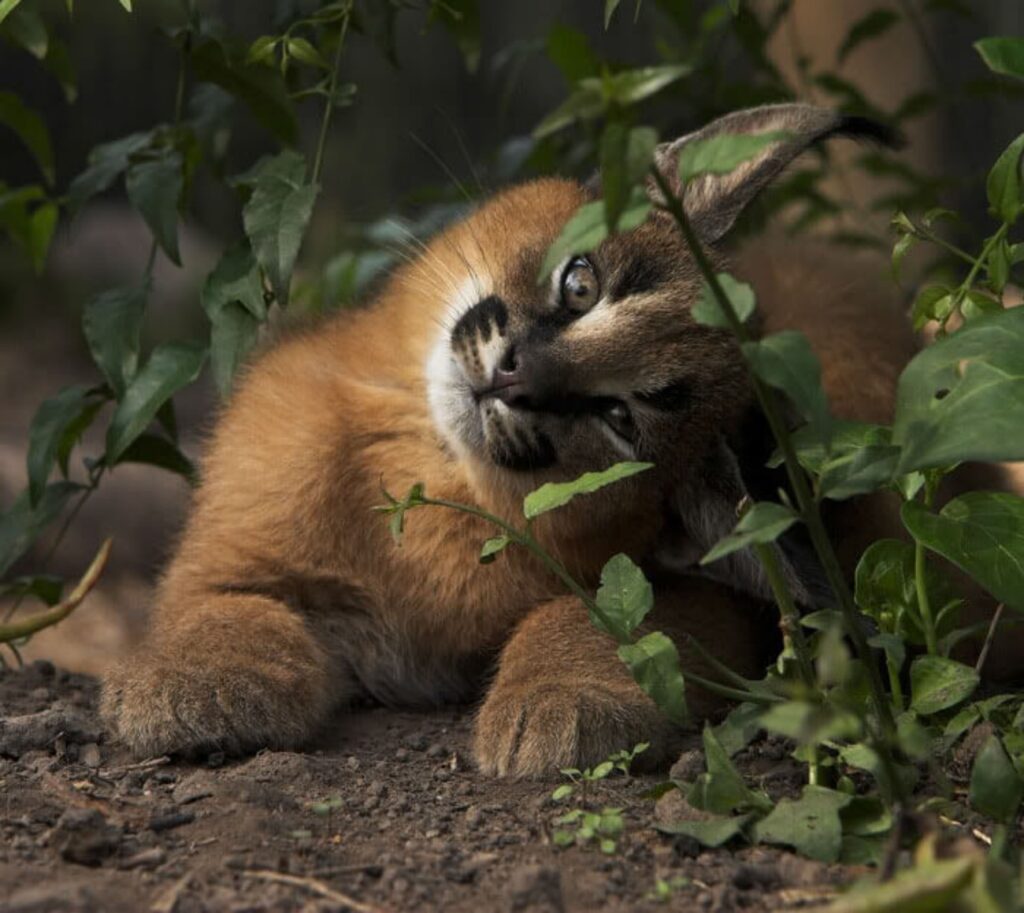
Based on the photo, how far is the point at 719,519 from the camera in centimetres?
355

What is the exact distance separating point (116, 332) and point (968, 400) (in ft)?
7.99

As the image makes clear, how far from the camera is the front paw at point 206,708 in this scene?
321 centimetres

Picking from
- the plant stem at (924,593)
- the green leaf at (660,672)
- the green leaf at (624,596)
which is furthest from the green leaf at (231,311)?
the plant stem at (924,593)

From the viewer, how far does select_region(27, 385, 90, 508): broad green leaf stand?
12.7ft

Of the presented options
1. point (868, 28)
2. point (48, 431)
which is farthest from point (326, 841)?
point (868, 28)

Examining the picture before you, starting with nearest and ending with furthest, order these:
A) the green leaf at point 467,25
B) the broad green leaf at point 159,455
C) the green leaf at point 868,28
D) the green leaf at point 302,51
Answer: the green leaf at point 302,51 → the broad green leaf at point 159,455 → the green leaf at point 467,25 → the green leaf at point 868,28

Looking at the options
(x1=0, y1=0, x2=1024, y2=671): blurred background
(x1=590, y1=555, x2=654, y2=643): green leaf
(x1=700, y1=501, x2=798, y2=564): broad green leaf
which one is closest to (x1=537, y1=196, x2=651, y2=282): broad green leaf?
(x1=700, y1=501, x2=798, y2=564): broad green leaf

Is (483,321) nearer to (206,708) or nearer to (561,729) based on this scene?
(561,729)

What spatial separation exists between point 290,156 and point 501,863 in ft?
6.64

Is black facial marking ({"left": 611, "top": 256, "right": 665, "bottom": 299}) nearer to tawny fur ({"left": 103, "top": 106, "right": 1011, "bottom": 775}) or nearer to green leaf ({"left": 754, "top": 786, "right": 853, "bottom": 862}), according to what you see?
tawny fur ({"left": 103, "top": 106, "right": 1011, "bottom": 775})

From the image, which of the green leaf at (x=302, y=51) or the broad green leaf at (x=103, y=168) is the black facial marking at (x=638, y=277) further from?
the broad green leaf at (x=103, y=168)

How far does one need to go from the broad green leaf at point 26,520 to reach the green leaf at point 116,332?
40 cm

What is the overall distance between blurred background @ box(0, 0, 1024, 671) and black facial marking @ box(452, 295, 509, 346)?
477mm

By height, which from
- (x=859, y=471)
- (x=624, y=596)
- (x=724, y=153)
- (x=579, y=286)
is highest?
(x=724, y=153)
